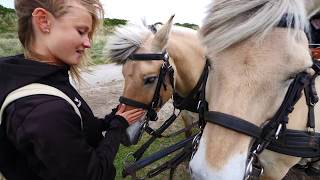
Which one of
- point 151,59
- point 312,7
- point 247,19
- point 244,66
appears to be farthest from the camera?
point 151,59

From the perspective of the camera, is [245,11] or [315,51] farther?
[315,51]

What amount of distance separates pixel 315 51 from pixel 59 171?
193cm

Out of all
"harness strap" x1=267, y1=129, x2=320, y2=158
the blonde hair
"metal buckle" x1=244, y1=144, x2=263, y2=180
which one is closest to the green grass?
"harness strap" x1=267, y1=129, x2=320, y2=158

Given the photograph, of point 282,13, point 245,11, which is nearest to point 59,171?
point 245,11

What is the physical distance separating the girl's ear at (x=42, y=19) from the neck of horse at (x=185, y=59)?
2.04 metres

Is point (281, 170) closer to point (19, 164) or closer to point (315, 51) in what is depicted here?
point (315, 51)

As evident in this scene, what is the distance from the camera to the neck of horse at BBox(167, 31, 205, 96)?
3709 mm

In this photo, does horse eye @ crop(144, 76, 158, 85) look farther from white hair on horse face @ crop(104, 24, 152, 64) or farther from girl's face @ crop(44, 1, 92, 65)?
girl's face @ crop(44, 1, 92, 65)

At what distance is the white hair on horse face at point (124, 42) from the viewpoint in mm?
3560

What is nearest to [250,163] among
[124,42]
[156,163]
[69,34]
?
[69,34]

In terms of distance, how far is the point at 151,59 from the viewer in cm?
338

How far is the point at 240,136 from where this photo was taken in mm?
1813

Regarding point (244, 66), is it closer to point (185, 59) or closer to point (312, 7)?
point (312, 7)

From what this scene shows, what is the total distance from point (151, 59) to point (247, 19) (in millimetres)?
1544
